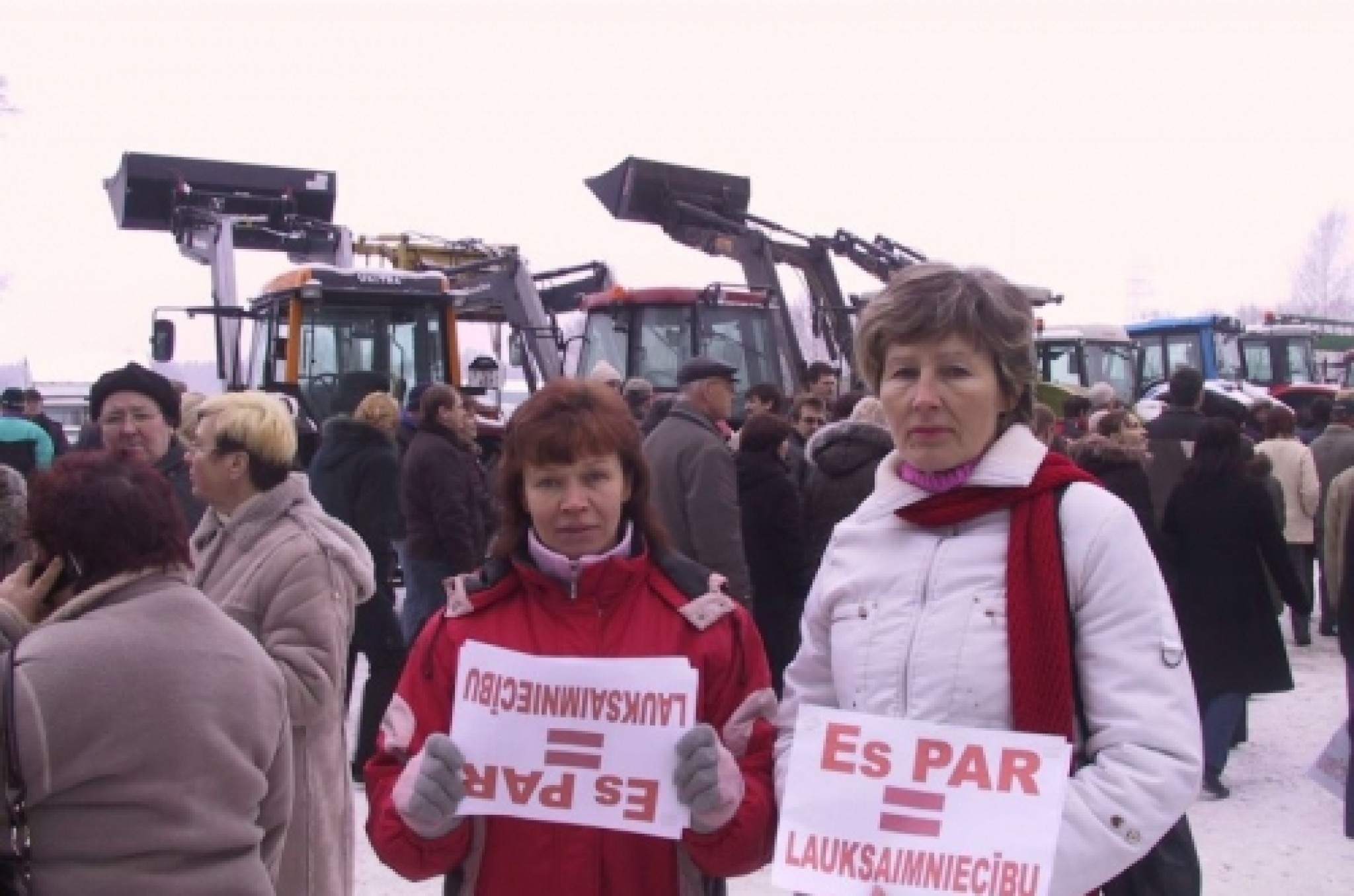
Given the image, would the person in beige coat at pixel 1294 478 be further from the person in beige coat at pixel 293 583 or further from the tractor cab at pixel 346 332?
the person in beige coat at pixel 293 583

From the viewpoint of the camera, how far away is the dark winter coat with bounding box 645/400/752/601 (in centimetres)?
614

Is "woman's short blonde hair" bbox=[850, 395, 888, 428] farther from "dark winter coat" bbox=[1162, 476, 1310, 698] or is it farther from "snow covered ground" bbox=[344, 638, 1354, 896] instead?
"snow covered ground" bbox=[344, 638, 1354, 896]

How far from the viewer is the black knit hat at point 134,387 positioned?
14.8 ft

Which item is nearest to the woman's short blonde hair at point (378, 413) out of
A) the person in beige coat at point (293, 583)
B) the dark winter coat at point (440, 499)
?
the dark winter coat at point (440, 499)

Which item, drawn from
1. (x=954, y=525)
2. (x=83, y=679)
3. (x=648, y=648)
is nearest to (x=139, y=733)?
(x=83, y=679)

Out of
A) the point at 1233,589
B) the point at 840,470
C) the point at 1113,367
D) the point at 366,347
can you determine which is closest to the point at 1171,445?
the point at 1233,589

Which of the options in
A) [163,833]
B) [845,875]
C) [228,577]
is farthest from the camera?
[228,577]

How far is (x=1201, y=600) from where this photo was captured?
6.64 meters

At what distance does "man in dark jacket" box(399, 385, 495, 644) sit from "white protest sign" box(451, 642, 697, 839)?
178 inches

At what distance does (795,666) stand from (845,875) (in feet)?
1.31

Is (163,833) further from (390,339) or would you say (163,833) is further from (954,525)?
(390,339)

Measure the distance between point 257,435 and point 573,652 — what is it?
1.72m

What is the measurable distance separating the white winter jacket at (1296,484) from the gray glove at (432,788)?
30.9ft

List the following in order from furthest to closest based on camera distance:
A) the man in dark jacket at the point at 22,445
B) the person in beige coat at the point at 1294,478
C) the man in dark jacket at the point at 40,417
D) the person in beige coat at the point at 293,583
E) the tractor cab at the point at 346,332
A: the man in dark jacket at the point at 40,417, the tractor cab at the point at 346,332, the person in beige coat at the point at 1294,478, the man in dark jacket at the point at 22,445, the person in beige coat at the point at 293,583
